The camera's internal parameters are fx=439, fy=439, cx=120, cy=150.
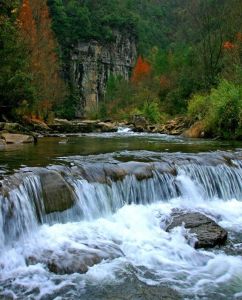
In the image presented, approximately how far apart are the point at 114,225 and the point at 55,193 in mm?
1647

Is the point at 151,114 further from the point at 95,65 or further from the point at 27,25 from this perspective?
the point at 95,65

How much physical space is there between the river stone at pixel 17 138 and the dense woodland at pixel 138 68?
371 cm

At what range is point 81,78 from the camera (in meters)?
84.6

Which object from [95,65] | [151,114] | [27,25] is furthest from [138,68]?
[27,25]

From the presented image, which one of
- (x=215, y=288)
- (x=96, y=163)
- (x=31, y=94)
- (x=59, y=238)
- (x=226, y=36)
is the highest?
(x=226, y=36)

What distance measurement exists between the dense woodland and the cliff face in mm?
1786

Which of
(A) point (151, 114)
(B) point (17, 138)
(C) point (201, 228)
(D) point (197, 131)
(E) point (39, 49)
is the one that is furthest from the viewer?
(A) point (151, 114)

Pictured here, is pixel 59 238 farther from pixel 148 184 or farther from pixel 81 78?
pixel 81 78

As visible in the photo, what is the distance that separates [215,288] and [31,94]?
18.5m

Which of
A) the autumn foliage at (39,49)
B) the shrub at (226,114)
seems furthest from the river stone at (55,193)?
the autumn foliage at (39,49)

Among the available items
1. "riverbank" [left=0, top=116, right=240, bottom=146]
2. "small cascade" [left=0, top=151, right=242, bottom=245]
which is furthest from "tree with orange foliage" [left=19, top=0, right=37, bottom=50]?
"small cascade" [left=0, top=151, right=242, bottom=245]

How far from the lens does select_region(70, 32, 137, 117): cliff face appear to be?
3307 inches

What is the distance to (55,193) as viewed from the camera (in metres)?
10.8

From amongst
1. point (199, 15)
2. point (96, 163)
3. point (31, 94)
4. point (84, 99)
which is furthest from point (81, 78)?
point (96, 163)
